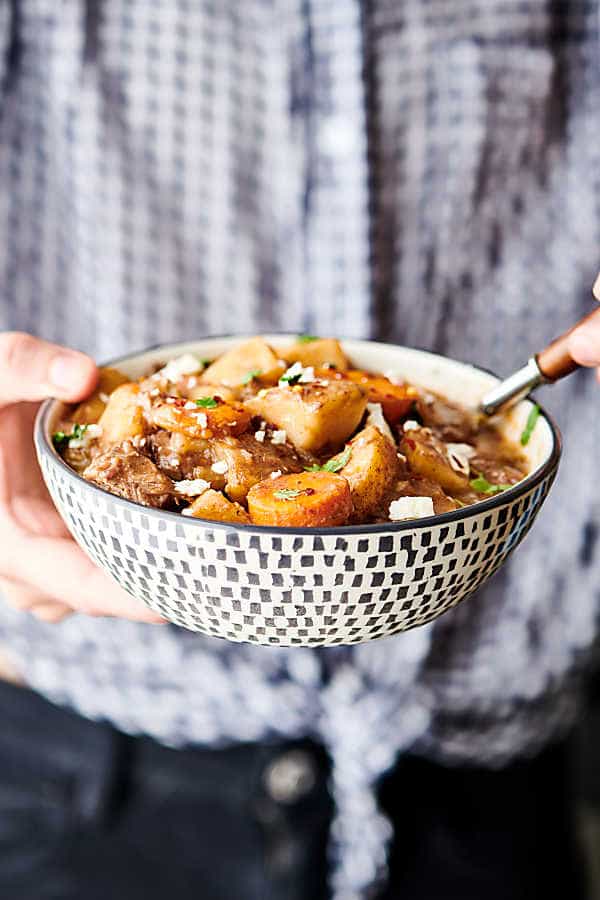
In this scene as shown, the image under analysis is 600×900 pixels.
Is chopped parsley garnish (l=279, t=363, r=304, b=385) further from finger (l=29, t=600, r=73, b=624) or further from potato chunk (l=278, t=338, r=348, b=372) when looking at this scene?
finger (l=29, t=600, r=73, b=624)

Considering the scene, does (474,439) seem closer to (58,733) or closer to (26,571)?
(26,571)

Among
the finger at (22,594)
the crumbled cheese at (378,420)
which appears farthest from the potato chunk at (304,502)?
the finger at (22,594)

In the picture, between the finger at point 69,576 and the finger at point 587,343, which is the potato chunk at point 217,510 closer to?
the finger at point 69,576

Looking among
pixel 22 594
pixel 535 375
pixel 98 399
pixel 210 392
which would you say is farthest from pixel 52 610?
pixel 535 375

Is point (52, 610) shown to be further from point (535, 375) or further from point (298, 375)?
point (535, 375)

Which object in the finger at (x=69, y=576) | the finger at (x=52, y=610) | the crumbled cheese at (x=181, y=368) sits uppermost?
the crumbled cheese at (x=181, y=368)

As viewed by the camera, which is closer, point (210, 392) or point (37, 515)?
point (210, 392)
